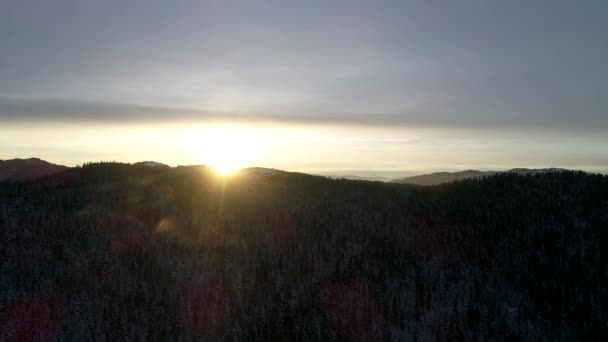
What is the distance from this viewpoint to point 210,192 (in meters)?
15.1

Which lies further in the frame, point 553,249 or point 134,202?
point 134,202

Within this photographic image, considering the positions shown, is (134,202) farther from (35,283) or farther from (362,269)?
(362,269)

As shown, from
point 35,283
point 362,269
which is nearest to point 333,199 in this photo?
point 362,269

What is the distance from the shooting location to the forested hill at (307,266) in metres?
5.54

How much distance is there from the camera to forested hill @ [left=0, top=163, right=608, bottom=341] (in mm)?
5543

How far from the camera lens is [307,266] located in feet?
A: 25.5

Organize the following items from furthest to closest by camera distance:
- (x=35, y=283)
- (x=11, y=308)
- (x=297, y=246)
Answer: (x=297, y=246) → (x=35, y=283) → (x=11, y=308)

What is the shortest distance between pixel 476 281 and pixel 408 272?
0.97 meters

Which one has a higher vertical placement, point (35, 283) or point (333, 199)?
point (333, 199)

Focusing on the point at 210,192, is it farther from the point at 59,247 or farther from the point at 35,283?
the point at 35,283

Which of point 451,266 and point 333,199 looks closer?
point 451,266

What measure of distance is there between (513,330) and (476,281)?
143 centimetres

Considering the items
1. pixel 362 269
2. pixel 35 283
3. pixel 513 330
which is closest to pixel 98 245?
pixel 35 283

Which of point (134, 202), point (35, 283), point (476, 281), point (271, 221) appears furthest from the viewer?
point (134, 202)
